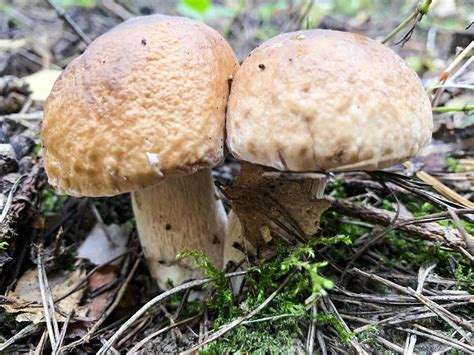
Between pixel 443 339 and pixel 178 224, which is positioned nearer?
pixel 443 339

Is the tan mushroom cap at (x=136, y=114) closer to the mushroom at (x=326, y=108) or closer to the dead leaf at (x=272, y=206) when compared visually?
the mushroom at (x=326, y=108)

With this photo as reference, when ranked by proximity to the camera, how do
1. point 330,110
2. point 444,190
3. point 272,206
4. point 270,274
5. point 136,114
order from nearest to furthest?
1. point 330,110
2. point 136,114
3. point 270,274
4. point 272,206
5. point 444,190

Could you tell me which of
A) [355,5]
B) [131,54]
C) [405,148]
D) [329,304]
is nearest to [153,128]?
[131,54]

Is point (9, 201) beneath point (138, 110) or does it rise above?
beneath

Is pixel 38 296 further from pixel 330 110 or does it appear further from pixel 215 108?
pixel 330 110

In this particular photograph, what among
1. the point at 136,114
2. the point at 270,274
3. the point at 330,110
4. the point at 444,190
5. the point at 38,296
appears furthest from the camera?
the point at 444,190

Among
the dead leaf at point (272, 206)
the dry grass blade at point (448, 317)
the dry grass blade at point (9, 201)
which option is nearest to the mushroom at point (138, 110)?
the dead leaf at point (272, 206)

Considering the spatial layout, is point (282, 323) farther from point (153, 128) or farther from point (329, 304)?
point (153, 128)

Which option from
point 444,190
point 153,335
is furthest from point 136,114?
point 444,190

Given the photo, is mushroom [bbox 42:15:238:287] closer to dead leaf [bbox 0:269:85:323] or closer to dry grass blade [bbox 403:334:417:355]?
dead leaf [bbox 0:269:85:323]
